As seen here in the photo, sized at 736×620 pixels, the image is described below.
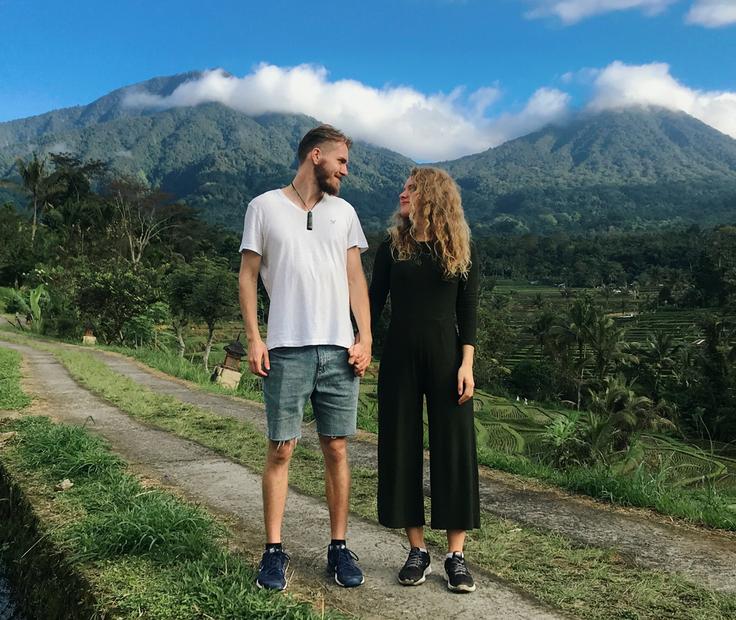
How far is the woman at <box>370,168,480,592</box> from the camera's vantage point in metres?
2.44

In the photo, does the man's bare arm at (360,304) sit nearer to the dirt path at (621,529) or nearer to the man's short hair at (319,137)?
the man's short hair at (319,137)

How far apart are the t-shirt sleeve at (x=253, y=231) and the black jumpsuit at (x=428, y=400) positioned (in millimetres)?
523

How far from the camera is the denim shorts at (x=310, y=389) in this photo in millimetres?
2344

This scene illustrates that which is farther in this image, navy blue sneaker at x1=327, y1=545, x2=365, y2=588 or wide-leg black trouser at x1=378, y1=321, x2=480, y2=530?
wide-leg black trouser at x1=378, y1=321, x2=480, y2=530

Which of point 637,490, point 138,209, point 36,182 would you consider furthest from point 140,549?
point 36,182

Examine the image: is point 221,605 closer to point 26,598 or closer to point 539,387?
point 26,598

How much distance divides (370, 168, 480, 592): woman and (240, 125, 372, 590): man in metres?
0.16

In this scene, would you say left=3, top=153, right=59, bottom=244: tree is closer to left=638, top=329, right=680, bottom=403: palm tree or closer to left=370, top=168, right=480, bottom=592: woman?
left=638, top=329, right=680, bottom=403: palm tree

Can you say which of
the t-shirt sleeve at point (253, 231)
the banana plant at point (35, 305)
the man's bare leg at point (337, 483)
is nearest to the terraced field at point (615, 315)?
the banana plant at point (35, 305)

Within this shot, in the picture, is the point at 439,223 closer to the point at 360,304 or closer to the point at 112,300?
the point at 360,304

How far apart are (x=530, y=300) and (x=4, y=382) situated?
240ft

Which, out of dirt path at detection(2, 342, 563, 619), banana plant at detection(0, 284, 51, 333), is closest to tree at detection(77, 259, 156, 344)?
banana plant at detection(0, 284, 51, 333)

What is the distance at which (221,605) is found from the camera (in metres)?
2.06

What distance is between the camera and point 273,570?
2279mm
